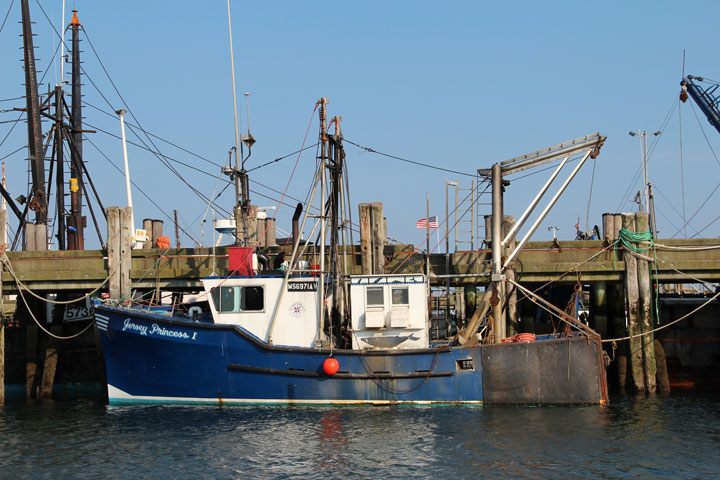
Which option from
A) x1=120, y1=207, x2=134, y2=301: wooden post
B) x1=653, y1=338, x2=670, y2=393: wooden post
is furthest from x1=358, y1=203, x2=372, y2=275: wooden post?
x1=653, y1=338, x2=670, y2=393: wooden post

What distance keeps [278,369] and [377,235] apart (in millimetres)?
4618

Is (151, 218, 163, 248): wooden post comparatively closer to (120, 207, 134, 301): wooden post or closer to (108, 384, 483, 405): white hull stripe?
(120, 207, 134, 301): wooden post

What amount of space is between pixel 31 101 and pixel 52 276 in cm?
735

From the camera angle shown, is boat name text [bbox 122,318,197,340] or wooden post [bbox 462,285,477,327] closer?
boat name text [bbox 122,318,197,340]

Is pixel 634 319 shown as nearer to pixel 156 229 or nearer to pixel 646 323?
pixel 646 323

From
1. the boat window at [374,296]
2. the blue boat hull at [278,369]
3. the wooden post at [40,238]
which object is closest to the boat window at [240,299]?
the blue boat hull at [278,369]

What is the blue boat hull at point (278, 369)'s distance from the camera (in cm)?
1883

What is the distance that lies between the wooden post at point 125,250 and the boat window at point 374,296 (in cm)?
739

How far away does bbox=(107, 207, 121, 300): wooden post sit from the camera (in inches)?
866

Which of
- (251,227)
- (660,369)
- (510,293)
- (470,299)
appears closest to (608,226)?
(510,293)

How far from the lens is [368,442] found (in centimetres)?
1549

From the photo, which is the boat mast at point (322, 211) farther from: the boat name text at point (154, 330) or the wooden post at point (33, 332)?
the wooden post at point (33, 332)

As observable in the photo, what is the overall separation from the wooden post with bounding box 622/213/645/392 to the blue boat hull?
4.94 m

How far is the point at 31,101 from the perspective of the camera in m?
26.1
